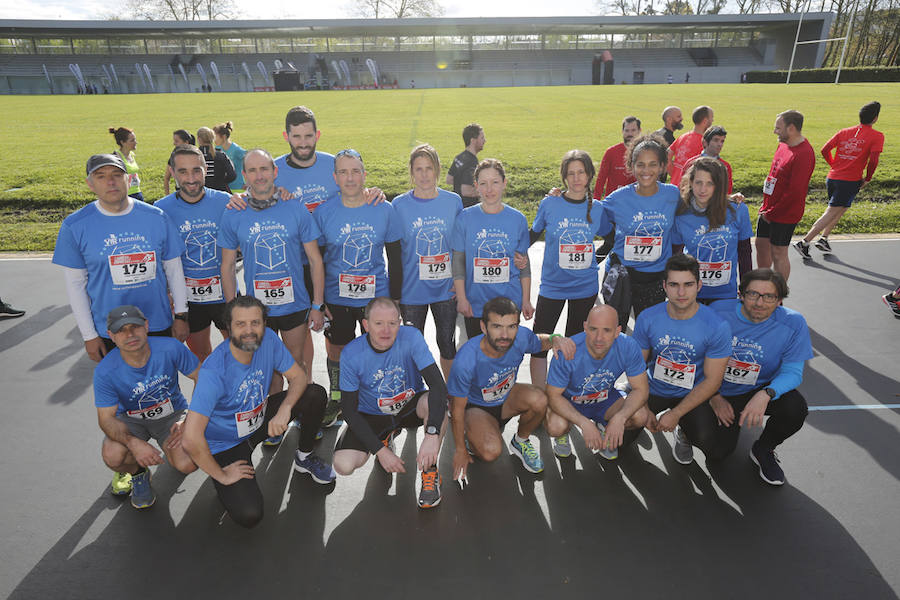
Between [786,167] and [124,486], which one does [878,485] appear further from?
[124,486]

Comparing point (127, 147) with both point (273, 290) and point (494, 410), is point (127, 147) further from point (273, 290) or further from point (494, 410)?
point (494, 410)

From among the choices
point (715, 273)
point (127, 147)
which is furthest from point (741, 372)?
point (127, 147)

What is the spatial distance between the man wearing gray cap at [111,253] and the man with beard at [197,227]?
268 mm

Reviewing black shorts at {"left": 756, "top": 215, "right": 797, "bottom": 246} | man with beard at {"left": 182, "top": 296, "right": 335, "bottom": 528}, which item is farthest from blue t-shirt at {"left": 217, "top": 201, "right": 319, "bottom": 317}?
black shorts at {"left": 756, "top": 215, "right": 797, "bottom": 246}

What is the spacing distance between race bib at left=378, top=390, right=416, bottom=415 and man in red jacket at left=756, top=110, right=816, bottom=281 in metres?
4.27

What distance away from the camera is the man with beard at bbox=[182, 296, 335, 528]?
280cm

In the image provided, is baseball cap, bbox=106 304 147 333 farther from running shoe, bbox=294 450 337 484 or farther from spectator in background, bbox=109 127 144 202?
spectator in background, bbox=109 127 144 202

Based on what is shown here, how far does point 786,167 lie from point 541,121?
55.5 ft

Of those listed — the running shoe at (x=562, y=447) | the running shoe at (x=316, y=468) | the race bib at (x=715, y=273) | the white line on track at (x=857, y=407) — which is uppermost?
the race bib at (x=715, y=273)

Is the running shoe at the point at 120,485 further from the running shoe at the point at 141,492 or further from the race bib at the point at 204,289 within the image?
the race bib at the point at 204,289

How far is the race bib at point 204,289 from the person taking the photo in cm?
377

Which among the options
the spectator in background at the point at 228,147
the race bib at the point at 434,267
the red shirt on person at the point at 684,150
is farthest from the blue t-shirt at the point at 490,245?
the spectator in background at the point at 228,147

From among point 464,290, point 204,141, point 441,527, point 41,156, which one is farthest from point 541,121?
point 441,527

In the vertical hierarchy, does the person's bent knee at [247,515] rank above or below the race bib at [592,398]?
below
